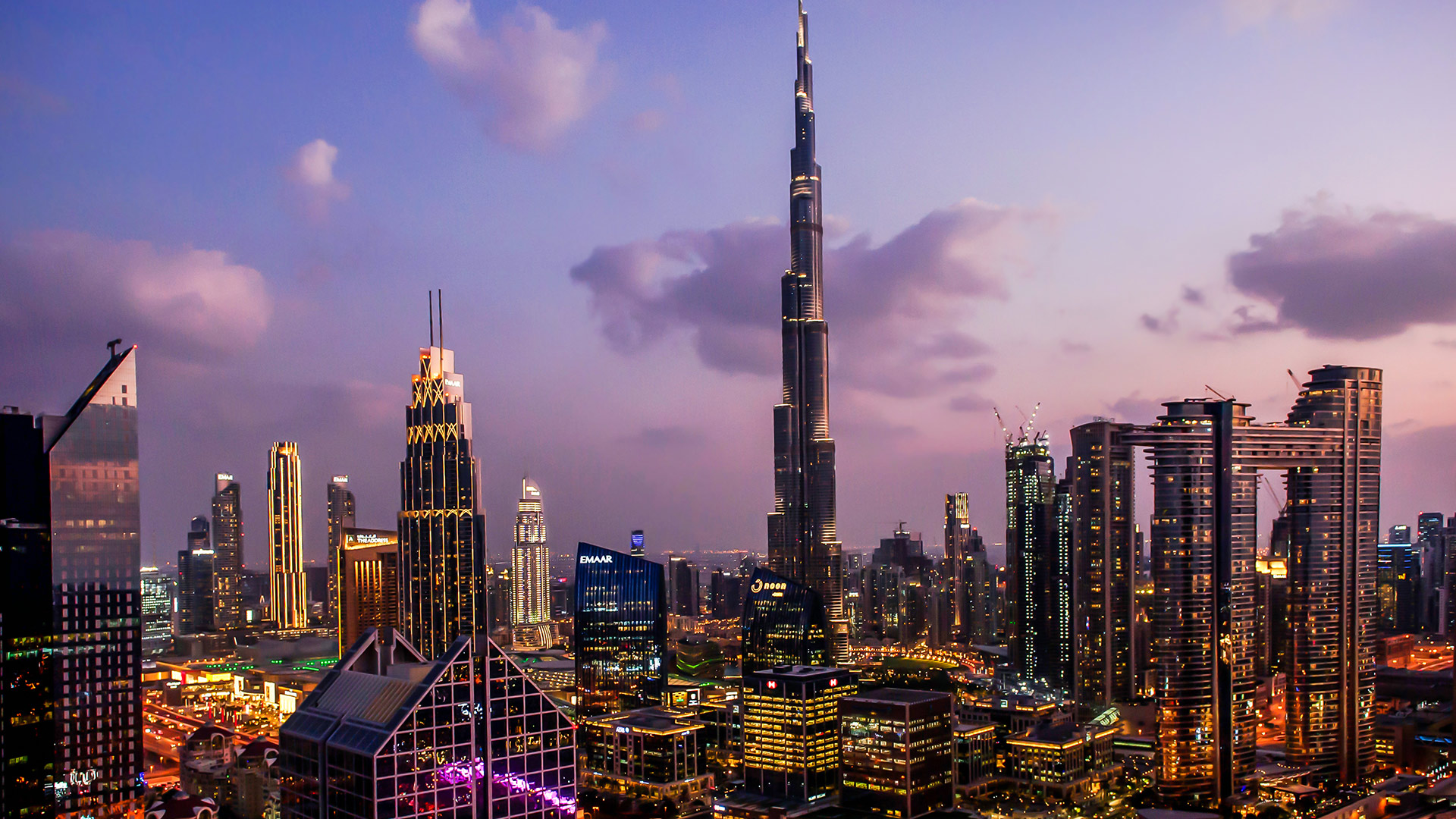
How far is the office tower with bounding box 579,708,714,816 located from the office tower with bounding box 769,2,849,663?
229 feet

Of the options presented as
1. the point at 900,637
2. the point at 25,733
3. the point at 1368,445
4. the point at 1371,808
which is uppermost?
the point at 1368,445

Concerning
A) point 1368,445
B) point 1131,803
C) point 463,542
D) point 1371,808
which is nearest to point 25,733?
point 463,542

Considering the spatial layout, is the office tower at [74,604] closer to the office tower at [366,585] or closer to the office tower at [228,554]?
the office tower at [366,585]

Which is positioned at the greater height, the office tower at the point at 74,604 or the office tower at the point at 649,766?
the office tower at the point at 74,604

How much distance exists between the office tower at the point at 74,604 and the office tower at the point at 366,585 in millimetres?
55146

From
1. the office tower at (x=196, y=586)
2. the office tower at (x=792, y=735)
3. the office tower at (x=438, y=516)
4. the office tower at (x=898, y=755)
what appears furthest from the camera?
the office tower at (x=196, y=586)

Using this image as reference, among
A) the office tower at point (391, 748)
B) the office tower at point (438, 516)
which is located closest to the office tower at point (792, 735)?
the office tower at point (438, 516)

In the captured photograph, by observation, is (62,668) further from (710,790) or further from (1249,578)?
(1249,578)

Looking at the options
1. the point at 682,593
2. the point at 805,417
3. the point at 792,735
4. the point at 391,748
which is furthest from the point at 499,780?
the point at 682,593

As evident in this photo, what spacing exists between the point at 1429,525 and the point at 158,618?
12300cm

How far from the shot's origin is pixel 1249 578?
58.3 meters

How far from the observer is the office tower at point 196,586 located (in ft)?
407

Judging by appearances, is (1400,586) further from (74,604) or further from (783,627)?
(74,604)

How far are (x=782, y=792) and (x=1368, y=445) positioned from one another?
127 feet
